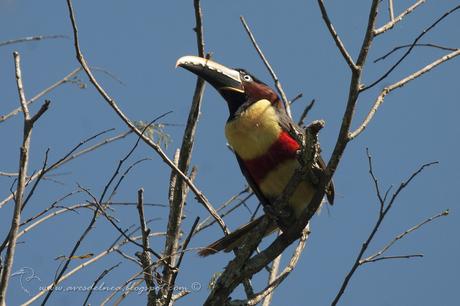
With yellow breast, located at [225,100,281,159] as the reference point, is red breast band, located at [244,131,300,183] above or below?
below

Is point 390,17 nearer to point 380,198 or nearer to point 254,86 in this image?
point 380,198

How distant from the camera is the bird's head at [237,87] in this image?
544 cm

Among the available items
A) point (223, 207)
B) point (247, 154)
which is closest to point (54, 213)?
point (223, 207)

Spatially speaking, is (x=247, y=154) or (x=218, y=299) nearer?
(x=218, y=299)

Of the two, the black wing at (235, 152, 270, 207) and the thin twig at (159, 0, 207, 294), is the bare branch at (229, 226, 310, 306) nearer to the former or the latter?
the thin twig at (159, 0, 207, 294)

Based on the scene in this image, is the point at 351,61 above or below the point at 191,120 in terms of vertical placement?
below

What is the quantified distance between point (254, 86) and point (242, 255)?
1.90m

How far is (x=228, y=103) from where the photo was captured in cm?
559

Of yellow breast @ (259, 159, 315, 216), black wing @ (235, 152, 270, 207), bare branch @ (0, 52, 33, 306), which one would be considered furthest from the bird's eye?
bare branch @ (0, 52, 33, 306)

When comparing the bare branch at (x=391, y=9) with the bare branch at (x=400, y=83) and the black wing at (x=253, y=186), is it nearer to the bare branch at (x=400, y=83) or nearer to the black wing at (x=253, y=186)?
the bare branch at (x=400, y=83)

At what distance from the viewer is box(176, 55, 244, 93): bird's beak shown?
5082 mm

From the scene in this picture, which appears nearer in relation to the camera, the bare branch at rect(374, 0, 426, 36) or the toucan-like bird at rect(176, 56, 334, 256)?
the bare branch at rect(374, 0, 426, 36)

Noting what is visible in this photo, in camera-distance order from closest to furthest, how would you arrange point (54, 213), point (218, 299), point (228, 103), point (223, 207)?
point (218, 299), point (54, 213), point (223, 207), point (228, 103)

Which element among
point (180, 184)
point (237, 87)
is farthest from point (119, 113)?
point (237, 87)
